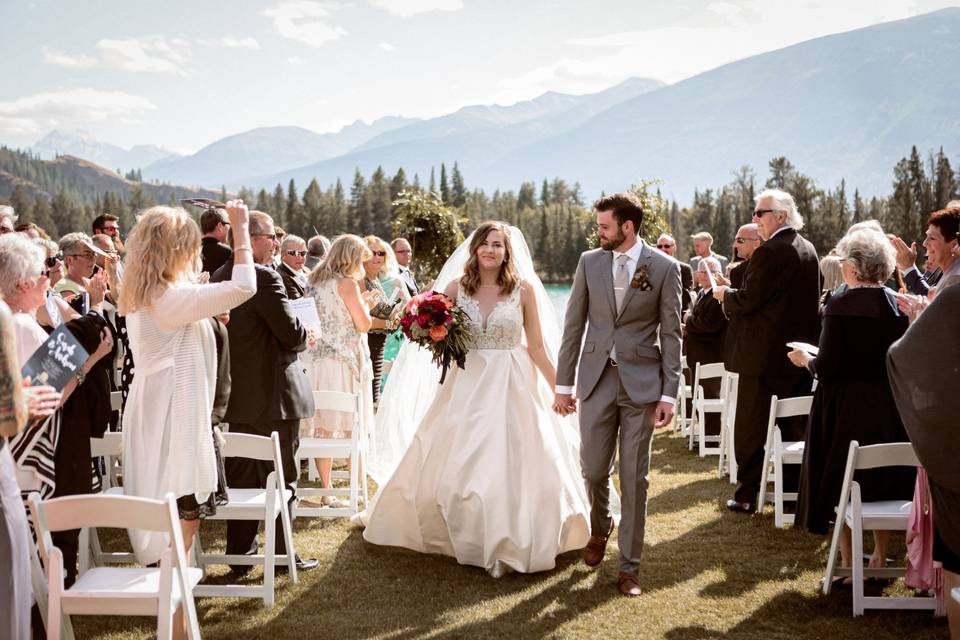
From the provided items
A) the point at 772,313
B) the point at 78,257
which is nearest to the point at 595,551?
the point at 772,313

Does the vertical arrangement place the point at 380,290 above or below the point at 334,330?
above

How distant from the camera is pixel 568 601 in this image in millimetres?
5086

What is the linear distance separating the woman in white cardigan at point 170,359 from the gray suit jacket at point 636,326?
2246 millimetres

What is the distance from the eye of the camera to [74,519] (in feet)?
10.9

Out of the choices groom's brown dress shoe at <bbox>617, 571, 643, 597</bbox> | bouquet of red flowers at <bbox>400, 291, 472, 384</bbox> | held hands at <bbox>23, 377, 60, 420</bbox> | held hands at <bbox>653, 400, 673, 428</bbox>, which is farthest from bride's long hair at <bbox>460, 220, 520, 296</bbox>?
held hands at <bbox>23, 377, 60, 420</bbox>

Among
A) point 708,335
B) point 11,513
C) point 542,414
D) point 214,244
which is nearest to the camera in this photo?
point 11,513

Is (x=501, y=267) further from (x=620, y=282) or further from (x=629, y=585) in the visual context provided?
(x=629, y=585)

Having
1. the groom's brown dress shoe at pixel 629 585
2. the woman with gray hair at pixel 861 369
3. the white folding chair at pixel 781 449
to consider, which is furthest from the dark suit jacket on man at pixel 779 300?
the groom's brown dress shoe at pixel 629 585

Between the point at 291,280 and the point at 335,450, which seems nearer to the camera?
the point at 335,450

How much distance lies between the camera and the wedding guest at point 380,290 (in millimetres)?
9164

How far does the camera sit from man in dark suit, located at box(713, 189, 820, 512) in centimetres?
691

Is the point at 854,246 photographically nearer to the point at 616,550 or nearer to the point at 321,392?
the point at 616,550

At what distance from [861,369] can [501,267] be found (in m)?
2.49

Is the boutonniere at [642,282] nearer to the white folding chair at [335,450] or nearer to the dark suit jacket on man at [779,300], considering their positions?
the dark suit jacket on man at [779,300]
